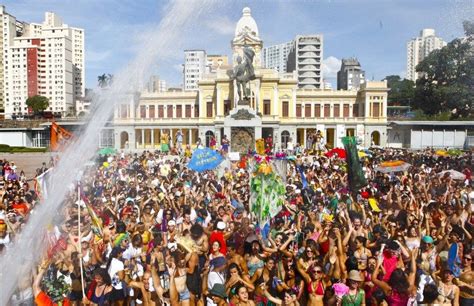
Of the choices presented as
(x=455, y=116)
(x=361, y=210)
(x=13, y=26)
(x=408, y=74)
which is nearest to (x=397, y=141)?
(x=455, y=116)

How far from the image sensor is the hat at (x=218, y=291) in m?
5.72

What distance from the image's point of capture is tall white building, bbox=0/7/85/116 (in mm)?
110500

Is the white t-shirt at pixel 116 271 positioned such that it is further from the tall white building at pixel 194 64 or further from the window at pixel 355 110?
the window at pixel 355 110

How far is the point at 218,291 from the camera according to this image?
5754mm

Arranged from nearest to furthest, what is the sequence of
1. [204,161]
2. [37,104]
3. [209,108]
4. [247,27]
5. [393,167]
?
[204,161], [393,167], [247,27], [209,108], [37,104]

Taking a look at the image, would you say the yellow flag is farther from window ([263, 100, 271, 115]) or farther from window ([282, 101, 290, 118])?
window ([282, 101, 290, 118])

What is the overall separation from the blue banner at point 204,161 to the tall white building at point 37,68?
9257cm

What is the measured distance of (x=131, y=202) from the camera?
11.0 metres

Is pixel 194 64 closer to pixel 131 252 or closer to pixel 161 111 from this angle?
pixel 161 111

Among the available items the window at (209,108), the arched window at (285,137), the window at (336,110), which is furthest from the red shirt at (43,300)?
the window at (336,110)

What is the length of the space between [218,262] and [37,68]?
4647 inches

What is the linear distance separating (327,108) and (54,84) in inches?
3174

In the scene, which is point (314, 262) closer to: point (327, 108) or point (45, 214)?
point (45, 214)

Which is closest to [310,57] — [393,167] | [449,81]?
[449,81]
